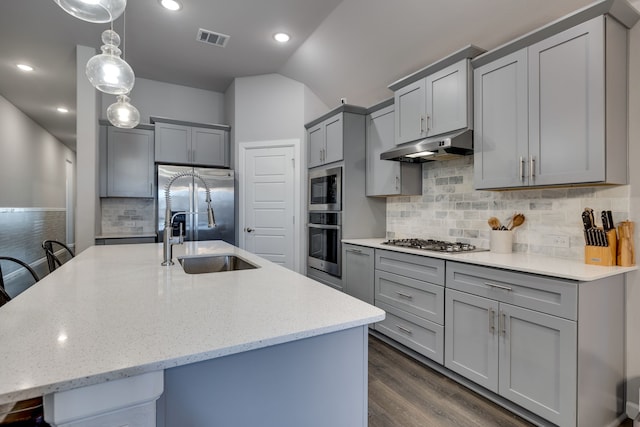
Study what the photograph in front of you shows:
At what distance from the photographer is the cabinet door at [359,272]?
3049 millimetres

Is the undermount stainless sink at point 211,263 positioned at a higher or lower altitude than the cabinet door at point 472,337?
higher

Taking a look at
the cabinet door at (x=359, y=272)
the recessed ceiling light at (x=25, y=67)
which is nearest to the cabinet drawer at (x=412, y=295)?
the cabinet door at (x=359, y=272)

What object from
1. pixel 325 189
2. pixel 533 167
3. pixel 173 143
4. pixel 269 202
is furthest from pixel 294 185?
pixel 533 167

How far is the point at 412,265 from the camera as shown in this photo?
258cm

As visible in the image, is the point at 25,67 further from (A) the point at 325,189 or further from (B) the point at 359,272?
(B) the point at 359,272

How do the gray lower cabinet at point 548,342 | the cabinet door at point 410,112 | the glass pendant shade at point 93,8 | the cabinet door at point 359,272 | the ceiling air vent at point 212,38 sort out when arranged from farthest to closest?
the ceiling air vent at point 212,38, the cabinet door at point 359,272, the cabinet door at point 410,112, the gray lower cabinet at point 548,342, the glass pendant shade at point 93,8

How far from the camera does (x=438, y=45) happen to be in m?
2.71

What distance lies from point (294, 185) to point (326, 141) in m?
0.79

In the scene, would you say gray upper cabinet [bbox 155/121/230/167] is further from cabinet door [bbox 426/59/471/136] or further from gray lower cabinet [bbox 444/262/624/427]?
gray lower cabinet [bbox 444/262/624/427]

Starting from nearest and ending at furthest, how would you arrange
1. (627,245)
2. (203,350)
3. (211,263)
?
(203,350) → (627,245) → (211,263)

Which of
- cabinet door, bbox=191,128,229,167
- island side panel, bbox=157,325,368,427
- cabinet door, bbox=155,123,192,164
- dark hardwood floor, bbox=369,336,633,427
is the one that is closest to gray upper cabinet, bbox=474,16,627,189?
dark hardwood floor, bbox=369,336,633,427

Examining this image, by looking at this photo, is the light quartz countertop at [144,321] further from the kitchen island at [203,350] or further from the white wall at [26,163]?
the white wall at [26,163]

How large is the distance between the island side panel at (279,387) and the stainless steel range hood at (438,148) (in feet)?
5.92

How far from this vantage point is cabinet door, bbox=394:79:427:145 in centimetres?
274
